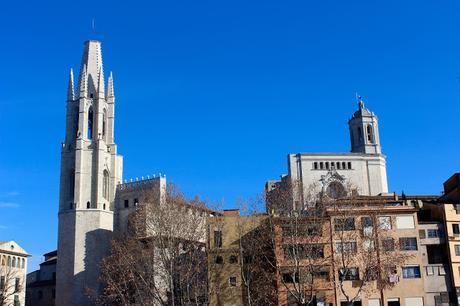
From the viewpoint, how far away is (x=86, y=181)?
9225 cm

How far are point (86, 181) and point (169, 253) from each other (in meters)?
37.0

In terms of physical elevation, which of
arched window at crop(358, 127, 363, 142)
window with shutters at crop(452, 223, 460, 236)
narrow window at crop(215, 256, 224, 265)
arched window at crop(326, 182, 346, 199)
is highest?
arched window at crop(358, 127, 363, 142)

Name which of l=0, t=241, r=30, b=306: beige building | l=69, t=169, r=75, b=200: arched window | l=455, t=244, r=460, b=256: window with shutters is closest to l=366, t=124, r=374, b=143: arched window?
l=69, t=169, r=75, b=200: arched window

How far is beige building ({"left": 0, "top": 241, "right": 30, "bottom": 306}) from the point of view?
89.8 metres

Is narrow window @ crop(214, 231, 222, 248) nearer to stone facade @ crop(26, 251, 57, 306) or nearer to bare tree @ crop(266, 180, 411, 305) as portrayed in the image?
bare tree @ crop(266, 180, 411, 305)

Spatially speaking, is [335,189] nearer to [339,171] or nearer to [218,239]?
[339,171]

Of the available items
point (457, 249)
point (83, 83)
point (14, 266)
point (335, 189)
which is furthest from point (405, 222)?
point (14, 266)

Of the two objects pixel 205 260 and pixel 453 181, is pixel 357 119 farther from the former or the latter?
pixel 205 260

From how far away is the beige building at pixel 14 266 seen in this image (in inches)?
3536

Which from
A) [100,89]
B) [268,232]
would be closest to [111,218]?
[100,89]

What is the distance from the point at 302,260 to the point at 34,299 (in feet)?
209

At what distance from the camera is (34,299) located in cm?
10350

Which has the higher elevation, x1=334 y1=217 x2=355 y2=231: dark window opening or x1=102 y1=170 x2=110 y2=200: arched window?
x1=102 y1=170 x2=110 y2=200: arched window

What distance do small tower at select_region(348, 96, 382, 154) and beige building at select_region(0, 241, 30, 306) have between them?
197 ft
